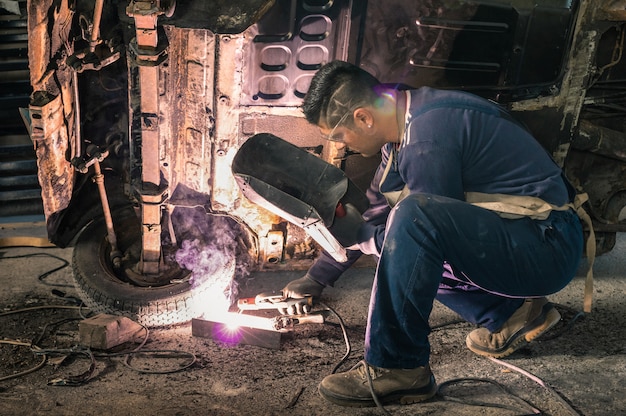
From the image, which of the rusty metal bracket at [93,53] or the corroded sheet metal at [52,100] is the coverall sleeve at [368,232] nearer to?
the corroded sheet metal at [52,100]

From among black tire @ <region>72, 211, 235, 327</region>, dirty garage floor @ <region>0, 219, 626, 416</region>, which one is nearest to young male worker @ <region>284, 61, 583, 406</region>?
dirty garage floor @ <region>0, 219, 626, 416</region>

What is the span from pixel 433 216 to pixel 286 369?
1.29 m

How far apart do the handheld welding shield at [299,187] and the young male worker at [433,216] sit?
1.04 ft

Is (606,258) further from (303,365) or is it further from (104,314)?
(104,314)

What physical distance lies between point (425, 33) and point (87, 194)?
8.14ft

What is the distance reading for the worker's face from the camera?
3342 mm

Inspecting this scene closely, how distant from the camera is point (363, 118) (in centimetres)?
332

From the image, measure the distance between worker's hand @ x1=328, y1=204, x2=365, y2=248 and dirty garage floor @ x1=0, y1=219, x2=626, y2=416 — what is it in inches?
26.7

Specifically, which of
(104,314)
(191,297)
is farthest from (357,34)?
(104,314)

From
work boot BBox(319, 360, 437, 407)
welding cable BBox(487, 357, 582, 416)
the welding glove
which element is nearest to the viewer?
work boot BBox(319, 360, 437, 407)

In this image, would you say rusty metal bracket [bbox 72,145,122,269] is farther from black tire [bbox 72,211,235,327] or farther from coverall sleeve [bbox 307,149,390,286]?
coverall sleeve [bbox 307,149,390,286]

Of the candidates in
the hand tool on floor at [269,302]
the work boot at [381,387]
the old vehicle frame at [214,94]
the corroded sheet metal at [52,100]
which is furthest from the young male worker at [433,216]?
the corroded sheet metal at [52,100]

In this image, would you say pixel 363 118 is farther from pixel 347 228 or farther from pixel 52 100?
pixel 52 100

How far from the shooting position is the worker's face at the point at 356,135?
3.34 m
